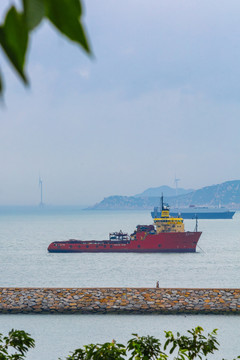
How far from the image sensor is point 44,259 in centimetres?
3816

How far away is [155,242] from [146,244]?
1.05m

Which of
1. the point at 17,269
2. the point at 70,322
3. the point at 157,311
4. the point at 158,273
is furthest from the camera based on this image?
the point at 17,269

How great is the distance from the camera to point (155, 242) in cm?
3728

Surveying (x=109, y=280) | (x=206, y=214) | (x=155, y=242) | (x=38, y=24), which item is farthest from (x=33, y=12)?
(x=206, y=214)

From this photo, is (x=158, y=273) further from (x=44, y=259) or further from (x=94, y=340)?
(x=94, y=340)

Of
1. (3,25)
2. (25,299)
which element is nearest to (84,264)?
(25,299)

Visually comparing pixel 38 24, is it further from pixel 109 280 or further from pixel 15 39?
pixel 109 280

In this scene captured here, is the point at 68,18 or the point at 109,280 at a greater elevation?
the point at 68,18

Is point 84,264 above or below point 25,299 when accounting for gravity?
below

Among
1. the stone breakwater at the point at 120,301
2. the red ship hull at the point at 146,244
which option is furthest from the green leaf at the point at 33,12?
the red ship hull at the point at 146,244

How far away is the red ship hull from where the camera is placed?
37.2 m

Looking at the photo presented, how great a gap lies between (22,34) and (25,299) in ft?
54.7

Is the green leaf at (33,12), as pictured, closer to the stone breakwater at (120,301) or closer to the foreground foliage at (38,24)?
the foreground foliage at (38,24)

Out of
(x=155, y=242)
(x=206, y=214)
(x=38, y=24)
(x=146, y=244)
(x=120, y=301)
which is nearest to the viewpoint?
(x=38, y=24)
